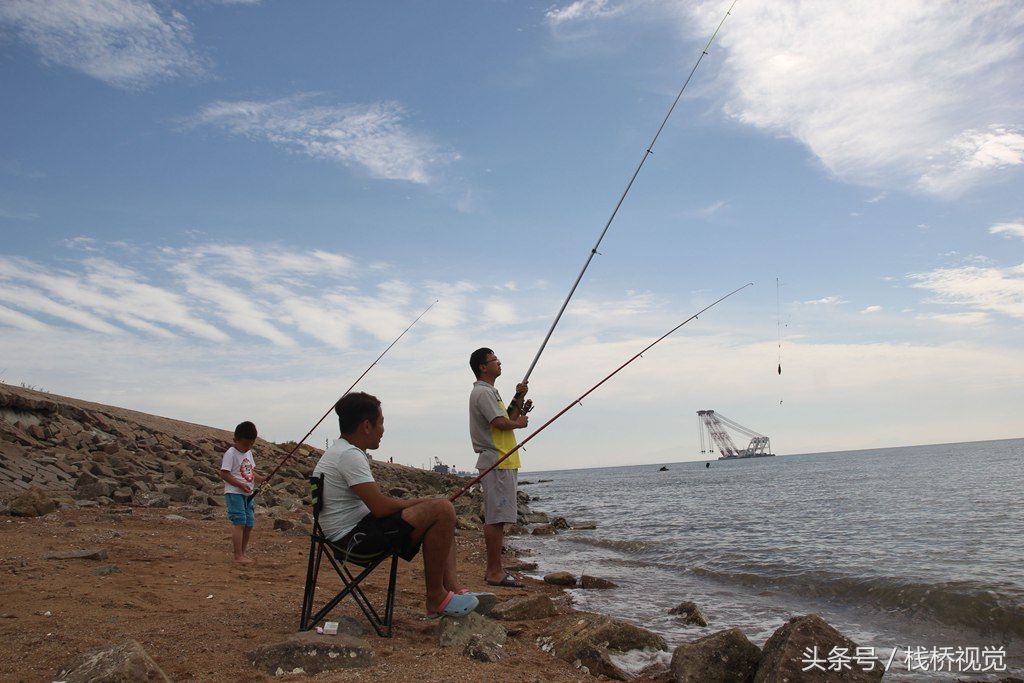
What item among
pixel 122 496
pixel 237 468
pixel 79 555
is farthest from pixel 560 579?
pixel 122 496

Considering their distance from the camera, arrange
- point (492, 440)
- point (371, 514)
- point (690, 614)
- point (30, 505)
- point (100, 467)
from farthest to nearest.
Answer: point (100, 467)
point (30, 505)
point (690, 614)
point (492, 440)
point (371, 514)

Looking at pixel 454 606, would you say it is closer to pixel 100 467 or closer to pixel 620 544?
pixel 620 544

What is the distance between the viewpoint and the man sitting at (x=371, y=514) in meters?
3.64

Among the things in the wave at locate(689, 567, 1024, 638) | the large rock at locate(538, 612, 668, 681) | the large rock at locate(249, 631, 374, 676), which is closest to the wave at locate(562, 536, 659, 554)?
the wave at locate(689, 567, 1024, 638)

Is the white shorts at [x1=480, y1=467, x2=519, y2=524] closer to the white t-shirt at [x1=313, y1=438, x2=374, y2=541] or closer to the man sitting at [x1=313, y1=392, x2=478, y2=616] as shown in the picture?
the man sitting at [x1=313, y1=392, x2=478, y2=616]

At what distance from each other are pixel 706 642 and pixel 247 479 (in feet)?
14.8

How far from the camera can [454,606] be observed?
3.94m

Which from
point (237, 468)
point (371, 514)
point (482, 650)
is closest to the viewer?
point (482, 650)

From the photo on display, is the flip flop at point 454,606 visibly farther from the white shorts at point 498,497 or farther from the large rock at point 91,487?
the large rock at point 91,487

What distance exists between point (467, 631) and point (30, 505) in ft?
21.7

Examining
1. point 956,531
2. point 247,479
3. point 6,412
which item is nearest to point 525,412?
point 247,479

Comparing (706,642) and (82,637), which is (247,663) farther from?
(706,642)

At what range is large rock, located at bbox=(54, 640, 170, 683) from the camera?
2.69 meters

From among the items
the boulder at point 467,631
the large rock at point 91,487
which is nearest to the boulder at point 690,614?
the boulder at point 467,631
